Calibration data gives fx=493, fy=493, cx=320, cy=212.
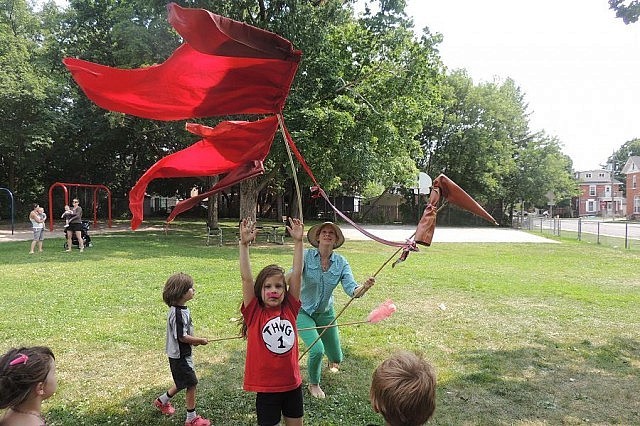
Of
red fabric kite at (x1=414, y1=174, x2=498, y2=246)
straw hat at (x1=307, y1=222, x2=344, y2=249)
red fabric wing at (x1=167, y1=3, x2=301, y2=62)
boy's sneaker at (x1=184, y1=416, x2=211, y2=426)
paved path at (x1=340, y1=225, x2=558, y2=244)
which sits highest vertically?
red fabric wing at (x1=167, y1=3, x2=301, y2=62)

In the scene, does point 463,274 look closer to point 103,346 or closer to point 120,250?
point 103,346

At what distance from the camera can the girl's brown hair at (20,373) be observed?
2.30 meters

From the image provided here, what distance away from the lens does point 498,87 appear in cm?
4394

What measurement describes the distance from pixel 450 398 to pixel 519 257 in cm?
1350

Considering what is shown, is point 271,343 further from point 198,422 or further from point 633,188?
point 633,188

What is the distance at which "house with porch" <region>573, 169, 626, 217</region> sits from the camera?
94.2 metres

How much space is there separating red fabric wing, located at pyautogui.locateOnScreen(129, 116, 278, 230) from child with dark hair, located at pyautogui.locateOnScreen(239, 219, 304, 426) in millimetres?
1102

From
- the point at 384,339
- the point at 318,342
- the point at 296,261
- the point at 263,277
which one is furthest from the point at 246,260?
the point at 384,339

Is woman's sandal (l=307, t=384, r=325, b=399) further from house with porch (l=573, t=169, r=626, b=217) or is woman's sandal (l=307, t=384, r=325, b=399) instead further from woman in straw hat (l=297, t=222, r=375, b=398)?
house with porch (l=573, t=169, r=626, b=217)

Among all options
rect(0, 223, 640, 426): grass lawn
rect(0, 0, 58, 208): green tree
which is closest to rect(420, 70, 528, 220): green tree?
rect(0, 0, 58, 208): green tree

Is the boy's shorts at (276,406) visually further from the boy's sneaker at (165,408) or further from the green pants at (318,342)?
the boy's sneaker at (165,408)

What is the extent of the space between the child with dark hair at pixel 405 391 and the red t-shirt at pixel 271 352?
4.00ft

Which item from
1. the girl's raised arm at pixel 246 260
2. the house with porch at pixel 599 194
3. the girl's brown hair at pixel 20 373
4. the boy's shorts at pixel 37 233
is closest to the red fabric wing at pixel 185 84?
the girl's raised arm at pixel 246 260

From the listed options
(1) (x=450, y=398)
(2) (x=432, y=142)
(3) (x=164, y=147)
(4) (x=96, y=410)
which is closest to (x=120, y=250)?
(4) (x=96, y=410)
